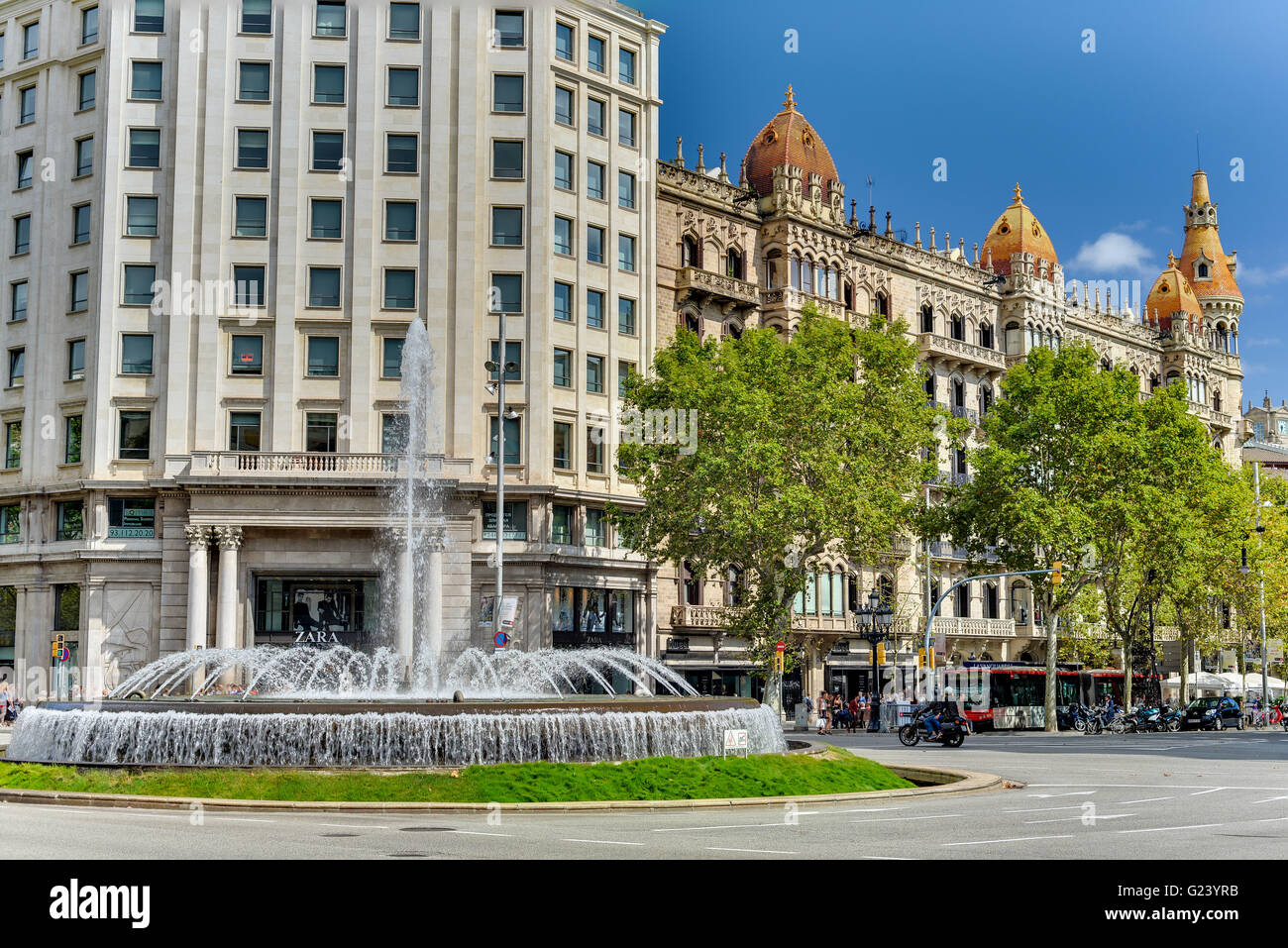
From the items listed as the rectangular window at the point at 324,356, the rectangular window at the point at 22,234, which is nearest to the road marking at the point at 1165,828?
the rectangular window at the point at 324,356

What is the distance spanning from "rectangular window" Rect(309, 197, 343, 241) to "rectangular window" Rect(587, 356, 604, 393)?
10921 mm

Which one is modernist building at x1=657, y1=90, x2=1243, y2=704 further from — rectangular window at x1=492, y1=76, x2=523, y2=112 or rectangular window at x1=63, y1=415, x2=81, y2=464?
rectangular window at x1=63, y1=415, x2=81, y2=464

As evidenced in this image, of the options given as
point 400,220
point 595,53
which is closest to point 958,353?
point 595,53

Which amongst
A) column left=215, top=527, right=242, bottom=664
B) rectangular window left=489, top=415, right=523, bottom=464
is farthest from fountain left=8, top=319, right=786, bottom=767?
rectangular window left=489, top=415, right=523, bottom=464

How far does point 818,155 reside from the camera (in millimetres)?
68188

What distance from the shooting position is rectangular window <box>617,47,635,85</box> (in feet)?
193

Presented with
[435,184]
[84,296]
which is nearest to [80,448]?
[84,296]

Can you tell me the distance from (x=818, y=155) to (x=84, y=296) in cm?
3482

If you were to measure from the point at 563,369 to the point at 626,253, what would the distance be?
630 cm

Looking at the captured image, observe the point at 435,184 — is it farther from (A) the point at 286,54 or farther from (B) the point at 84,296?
(B) the point at 84,296

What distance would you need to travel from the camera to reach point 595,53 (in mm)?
57719

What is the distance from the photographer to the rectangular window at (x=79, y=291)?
52.8m

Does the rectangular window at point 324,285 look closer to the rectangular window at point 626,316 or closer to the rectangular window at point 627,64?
the rectangular window at point 626,316

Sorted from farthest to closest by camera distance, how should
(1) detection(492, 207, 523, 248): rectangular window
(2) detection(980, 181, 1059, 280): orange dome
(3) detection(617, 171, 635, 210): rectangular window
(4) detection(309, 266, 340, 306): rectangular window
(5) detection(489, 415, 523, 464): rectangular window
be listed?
(2) detection(980, 181, 1059, 280): orange dome, (3) detection(617, 171, 635, 210): rectangular window, (1) detection(492, 207, 523, 248): rectangular window, (5) detection(489, 415, 523, 464): rectangular window, (4) detection(309, 266, 340, 306): rectangular window
